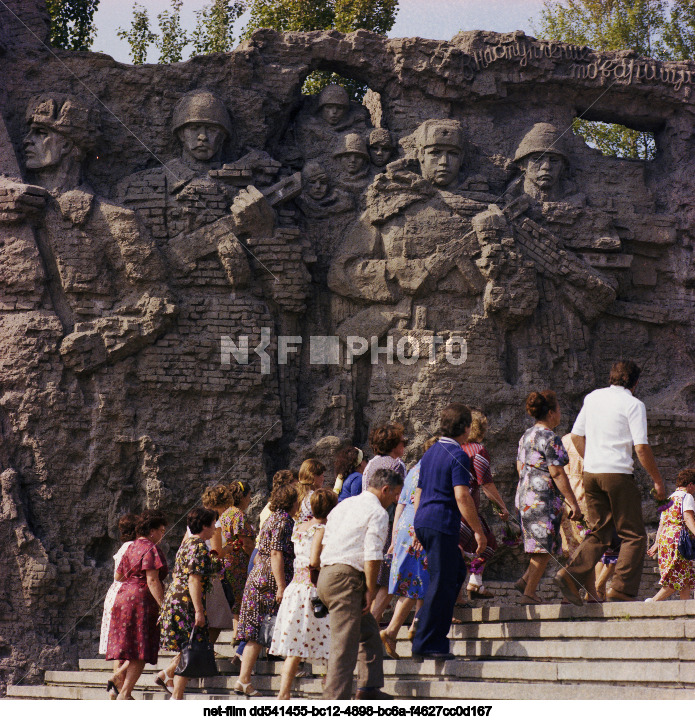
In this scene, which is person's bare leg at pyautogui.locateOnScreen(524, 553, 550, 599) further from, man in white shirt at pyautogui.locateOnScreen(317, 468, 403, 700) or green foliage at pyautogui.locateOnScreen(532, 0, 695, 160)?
green foliage at pyautogui.locateOnScreen(532, 0, 695, 160)

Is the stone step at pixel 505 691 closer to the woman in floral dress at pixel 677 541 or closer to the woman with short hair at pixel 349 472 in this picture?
the woman with short hair at pixel 349 472

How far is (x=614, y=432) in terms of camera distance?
848 cm

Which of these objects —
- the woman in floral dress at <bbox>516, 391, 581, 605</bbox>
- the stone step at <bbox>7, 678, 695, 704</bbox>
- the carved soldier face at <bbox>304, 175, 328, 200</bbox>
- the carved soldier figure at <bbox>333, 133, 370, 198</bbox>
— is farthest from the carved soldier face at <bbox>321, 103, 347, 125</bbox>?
the stone step at <bbox>7, 678, 695, 704</bbox>

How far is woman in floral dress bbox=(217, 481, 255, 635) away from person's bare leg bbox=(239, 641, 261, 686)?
38.5 inches

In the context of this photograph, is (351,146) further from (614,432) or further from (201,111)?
(614,432)

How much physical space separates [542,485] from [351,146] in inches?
288

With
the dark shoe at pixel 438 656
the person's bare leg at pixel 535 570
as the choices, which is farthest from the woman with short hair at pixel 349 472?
the dark shoe at pixel 438 656

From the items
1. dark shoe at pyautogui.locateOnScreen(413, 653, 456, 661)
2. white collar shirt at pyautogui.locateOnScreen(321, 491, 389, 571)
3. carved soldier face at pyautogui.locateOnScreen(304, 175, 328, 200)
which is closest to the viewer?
white collar shirt at pyautogui.locateOnScreen(321, 491, 389, 571)

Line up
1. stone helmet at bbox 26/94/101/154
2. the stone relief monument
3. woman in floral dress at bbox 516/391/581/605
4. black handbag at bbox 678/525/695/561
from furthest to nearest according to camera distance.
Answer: stone helmet at bbox 26/94/101/154 < the stone relief monument < black handbag at bbox 678/525/695/561 < woman in floral dress at bbox 516/391/581/605

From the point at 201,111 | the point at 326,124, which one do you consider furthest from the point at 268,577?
the point at 326,124

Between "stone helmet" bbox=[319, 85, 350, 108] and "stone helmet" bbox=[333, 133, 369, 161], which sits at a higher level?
"stone helmet" bbox=[319, 85, 350, 108]

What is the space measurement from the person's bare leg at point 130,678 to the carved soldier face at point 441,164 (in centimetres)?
821

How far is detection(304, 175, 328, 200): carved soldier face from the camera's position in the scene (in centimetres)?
1479
